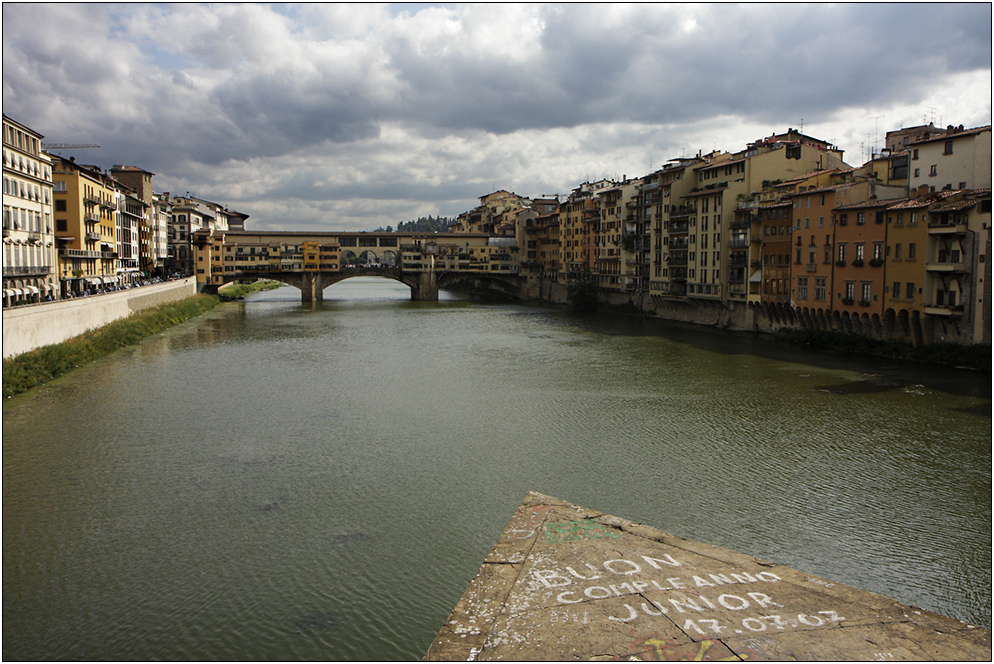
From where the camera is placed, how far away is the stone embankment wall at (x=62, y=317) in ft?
80.4

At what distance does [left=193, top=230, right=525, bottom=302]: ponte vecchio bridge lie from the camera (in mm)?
70625

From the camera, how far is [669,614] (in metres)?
6.74

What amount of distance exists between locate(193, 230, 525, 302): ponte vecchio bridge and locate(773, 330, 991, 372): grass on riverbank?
44461mm

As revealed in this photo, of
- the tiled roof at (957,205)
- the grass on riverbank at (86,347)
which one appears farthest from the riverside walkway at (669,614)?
the tiled roof at (957,205)

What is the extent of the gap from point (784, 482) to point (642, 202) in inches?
1604

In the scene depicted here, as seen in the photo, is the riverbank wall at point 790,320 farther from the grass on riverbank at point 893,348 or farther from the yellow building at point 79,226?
the yellow building at point 79,226

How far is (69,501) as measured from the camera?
551 inches

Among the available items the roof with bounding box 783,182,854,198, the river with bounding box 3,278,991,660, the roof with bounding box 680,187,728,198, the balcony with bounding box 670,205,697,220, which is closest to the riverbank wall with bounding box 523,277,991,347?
the river with bounding box 3,278,991,660

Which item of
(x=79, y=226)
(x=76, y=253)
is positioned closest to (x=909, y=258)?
(x=76, y=253)

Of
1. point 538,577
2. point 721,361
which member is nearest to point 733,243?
point 721,361

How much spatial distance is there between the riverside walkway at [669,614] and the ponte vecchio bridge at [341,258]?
65.3m

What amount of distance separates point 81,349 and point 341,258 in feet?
156

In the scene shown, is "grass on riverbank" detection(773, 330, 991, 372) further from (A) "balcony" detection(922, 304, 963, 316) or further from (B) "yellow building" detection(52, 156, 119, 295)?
(B) "yellow building" detection(52, 156, 119, 295)

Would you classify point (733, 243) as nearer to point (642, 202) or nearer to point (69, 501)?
point (642, 202)
